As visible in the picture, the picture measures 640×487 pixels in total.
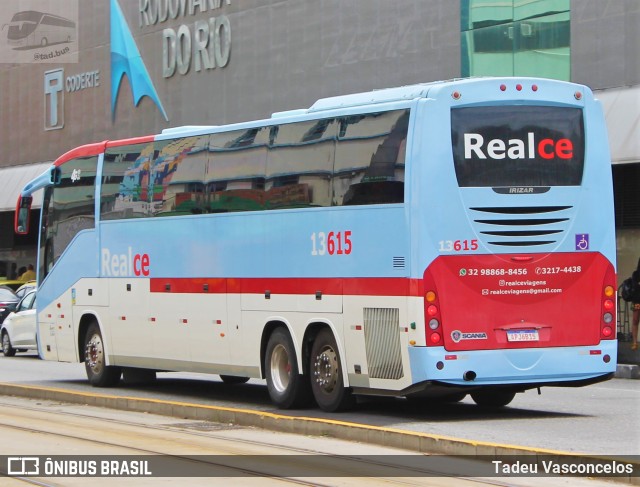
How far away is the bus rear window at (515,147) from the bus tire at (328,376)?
2.65 meters

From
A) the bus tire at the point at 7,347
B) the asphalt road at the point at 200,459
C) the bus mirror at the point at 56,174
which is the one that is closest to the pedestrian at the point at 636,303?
the bus mirror at the point at 56,174

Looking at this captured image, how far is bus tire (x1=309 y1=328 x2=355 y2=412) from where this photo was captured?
15.6 m

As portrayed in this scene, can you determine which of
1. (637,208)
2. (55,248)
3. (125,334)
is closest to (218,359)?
(125,334)

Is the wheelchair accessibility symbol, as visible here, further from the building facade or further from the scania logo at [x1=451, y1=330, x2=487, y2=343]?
the building facade

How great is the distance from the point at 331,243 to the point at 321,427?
2742mm

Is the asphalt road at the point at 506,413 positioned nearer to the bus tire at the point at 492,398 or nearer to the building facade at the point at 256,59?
the bus tire at the point at 492,398

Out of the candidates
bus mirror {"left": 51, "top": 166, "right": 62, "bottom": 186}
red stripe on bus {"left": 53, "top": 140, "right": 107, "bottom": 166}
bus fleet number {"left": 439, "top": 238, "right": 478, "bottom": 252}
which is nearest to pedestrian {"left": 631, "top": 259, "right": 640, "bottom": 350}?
red stripe on bus {"left": 53, "top": 140, "right": 107, "bottom": 166}

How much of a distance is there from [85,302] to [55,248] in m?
1.49

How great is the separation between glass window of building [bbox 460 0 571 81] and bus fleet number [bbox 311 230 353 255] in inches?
590

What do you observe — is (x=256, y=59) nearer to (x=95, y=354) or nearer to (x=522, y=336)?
(x=95, y=354)

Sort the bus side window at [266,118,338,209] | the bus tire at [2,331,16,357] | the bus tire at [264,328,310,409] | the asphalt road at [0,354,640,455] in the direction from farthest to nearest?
1. the bus tire at [2,331,16,357]
2. the bus tire at [264,328,310,409]
3. the bus side window at [266,118,338,209]
4. the asphalt road at [0,354,640,455]

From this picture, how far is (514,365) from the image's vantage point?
1456cm

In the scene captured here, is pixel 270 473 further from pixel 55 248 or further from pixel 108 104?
pixel 108 104

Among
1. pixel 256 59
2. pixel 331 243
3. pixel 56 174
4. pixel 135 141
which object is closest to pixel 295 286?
pixel 331 243
